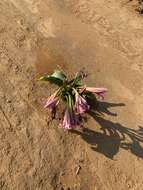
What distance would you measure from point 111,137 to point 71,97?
2.70 feet

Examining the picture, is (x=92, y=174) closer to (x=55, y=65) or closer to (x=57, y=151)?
(x=57, y=151)

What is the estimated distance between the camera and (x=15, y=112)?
19.6 feet

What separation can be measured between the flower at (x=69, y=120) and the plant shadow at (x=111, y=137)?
275 mm

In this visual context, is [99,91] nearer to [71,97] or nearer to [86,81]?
[71,97]

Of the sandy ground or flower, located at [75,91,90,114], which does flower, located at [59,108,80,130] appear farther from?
the sandy ground

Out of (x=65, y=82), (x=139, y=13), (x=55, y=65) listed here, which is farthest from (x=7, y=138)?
(x=139, y=13)

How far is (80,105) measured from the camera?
5633 mm

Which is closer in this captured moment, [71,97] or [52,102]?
[52,102]

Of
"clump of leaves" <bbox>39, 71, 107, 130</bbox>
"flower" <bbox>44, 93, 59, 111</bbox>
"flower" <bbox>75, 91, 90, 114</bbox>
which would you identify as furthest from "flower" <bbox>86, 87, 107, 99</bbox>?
"flower" <bbox>44, 93, 59, 111</bbox>

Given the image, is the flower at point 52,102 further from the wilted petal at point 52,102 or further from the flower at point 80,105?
the flower at point 80,105

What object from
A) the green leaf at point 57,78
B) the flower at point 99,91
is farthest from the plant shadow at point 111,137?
the green leaf at point 57,78

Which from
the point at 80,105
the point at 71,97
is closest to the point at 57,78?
the point at 71,97

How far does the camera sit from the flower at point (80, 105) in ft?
18.4

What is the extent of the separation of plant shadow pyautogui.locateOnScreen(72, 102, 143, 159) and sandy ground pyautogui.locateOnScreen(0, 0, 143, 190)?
0.05ft
